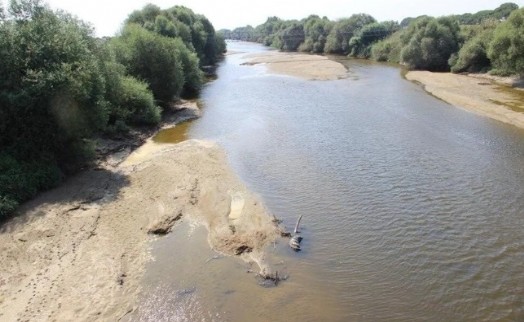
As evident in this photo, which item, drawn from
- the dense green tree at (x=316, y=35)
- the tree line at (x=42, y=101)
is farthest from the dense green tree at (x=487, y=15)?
the tree line at (x=42, y=101)

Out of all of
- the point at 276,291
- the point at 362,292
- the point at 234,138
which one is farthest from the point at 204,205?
the point at 234,138

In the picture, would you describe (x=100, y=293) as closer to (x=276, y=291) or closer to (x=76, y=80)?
(x=276, y=291)

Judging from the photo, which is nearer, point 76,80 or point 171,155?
point 76,80

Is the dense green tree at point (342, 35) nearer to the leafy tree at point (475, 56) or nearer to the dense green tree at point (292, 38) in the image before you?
the dense green tree at point (292, 38)

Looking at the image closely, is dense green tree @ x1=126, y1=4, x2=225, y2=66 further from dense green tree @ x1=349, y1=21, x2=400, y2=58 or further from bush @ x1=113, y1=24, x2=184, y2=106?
dense green tree @ x1=349, y1=21, x2=400, y2=58

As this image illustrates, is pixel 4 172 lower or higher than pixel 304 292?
higher

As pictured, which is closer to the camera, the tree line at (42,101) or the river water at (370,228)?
the river water at (370,228)
